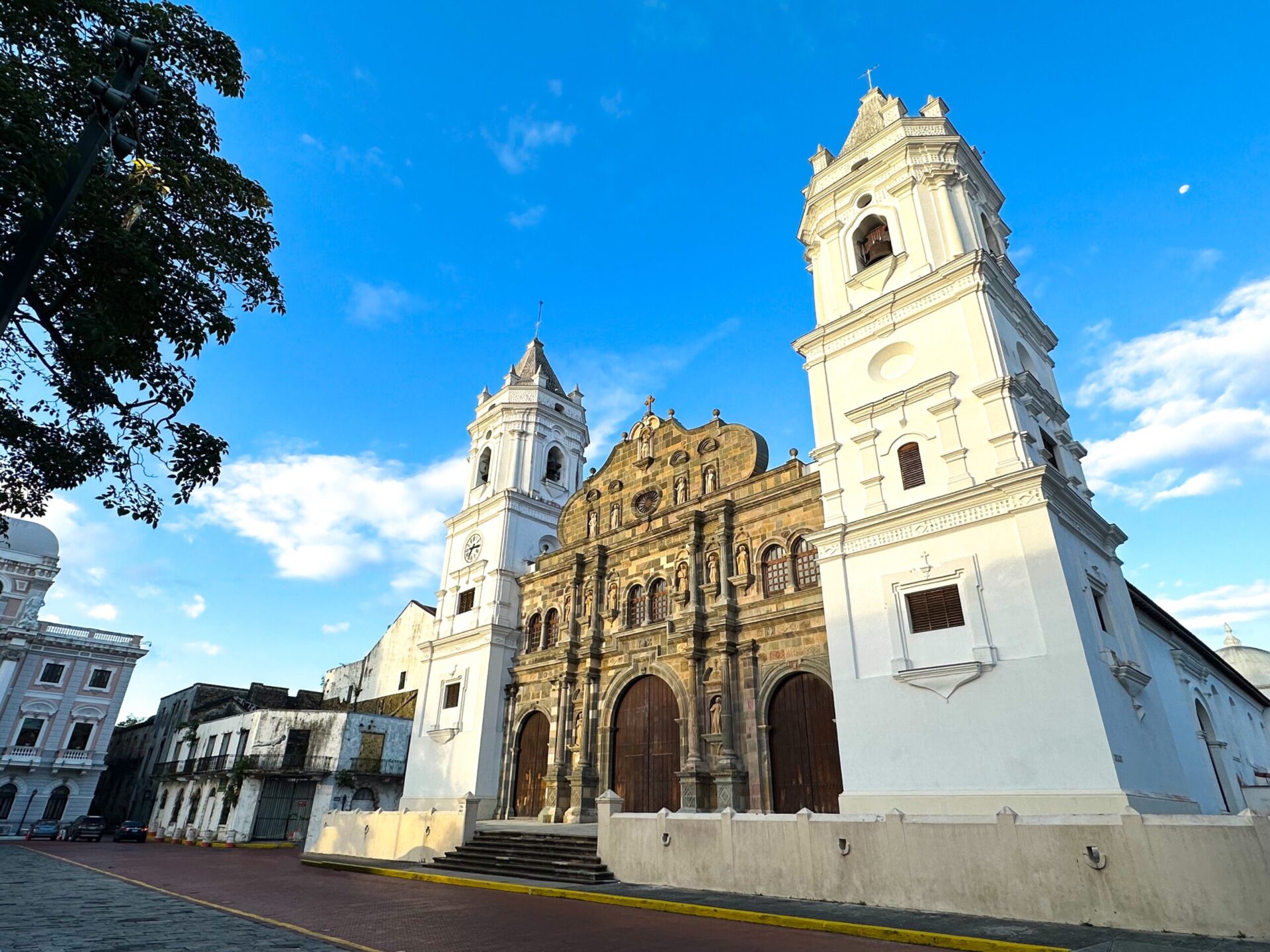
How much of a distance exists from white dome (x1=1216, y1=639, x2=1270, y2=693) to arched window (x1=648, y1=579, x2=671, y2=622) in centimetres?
3724

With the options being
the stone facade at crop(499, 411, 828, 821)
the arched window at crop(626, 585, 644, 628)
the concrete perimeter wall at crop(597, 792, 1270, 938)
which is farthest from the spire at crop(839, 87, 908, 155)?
the concrete perimeter wall at crop(597, 792, 1270, 938)

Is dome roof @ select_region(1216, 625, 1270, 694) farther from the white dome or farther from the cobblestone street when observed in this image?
the cobblestone street

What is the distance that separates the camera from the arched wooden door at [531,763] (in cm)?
2216

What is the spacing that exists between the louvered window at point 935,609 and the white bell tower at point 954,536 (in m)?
0.04

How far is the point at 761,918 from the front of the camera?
9711 mm

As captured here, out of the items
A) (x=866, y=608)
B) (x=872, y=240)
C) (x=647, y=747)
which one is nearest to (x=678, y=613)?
(x=647, y=747)

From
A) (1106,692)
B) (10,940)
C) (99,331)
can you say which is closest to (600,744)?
(1106,692)

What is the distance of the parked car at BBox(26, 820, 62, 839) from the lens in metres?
32.3

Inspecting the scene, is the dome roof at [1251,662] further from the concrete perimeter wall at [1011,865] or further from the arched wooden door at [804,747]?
the concrete perimeter wall at [1011,865]

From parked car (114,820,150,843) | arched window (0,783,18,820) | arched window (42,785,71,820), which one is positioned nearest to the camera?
parked car (114,820,150,843)

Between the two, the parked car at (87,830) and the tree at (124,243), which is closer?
the tree at (124,243)

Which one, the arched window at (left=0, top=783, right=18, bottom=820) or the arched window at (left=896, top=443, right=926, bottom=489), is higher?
the arched window at (left=896, top=443, right=926, bottom=489)

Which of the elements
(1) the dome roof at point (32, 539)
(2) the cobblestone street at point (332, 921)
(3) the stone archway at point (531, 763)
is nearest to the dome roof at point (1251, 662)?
(3) the stone archway at point (531, 763)

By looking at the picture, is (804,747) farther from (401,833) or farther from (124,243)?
(124,243)
